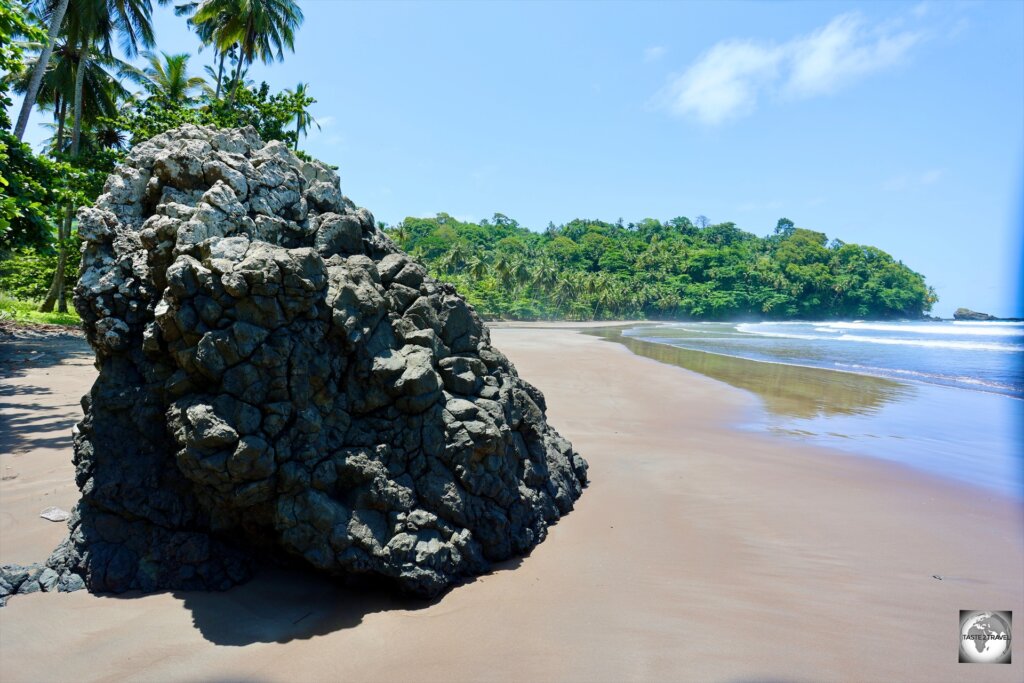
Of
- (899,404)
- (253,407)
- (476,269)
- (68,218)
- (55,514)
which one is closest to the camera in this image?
(253,407)

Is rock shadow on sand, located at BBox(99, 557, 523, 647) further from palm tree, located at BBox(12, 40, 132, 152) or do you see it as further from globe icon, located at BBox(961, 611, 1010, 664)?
palm tree, located at BBox(12, 40, 132, 152)

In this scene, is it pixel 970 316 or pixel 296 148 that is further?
pixel 970 316

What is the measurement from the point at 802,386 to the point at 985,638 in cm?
1508

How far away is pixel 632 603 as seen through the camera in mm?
4230

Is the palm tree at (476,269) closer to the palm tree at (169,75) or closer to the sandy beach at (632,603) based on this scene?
the palm tree at (169,75)

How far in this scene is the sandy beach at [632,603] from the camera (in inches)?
135

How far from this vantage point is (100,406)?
4.19 meters

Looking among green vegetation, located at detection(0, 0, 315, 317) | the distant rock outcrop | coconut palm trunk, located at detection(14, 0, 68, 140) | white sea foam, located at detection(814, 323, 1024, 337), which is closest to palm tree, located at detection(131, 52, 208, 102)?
green vegetation, located at detection(0, 0, 315, 317)

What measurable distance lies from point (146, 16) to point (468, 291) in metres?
45.0

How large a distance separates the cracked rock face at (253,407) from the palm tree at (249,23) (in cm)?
2263

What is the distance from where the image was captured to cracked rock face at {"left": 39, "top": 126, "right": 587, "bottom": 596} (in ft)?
12.6

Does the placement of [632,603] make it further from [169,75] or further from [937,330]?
[937,330]

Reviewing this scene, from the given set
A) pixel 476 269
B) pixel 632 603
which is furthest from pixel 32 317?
pixel 476 269

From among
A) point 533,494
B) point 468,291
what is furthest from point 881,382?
point 468,291
